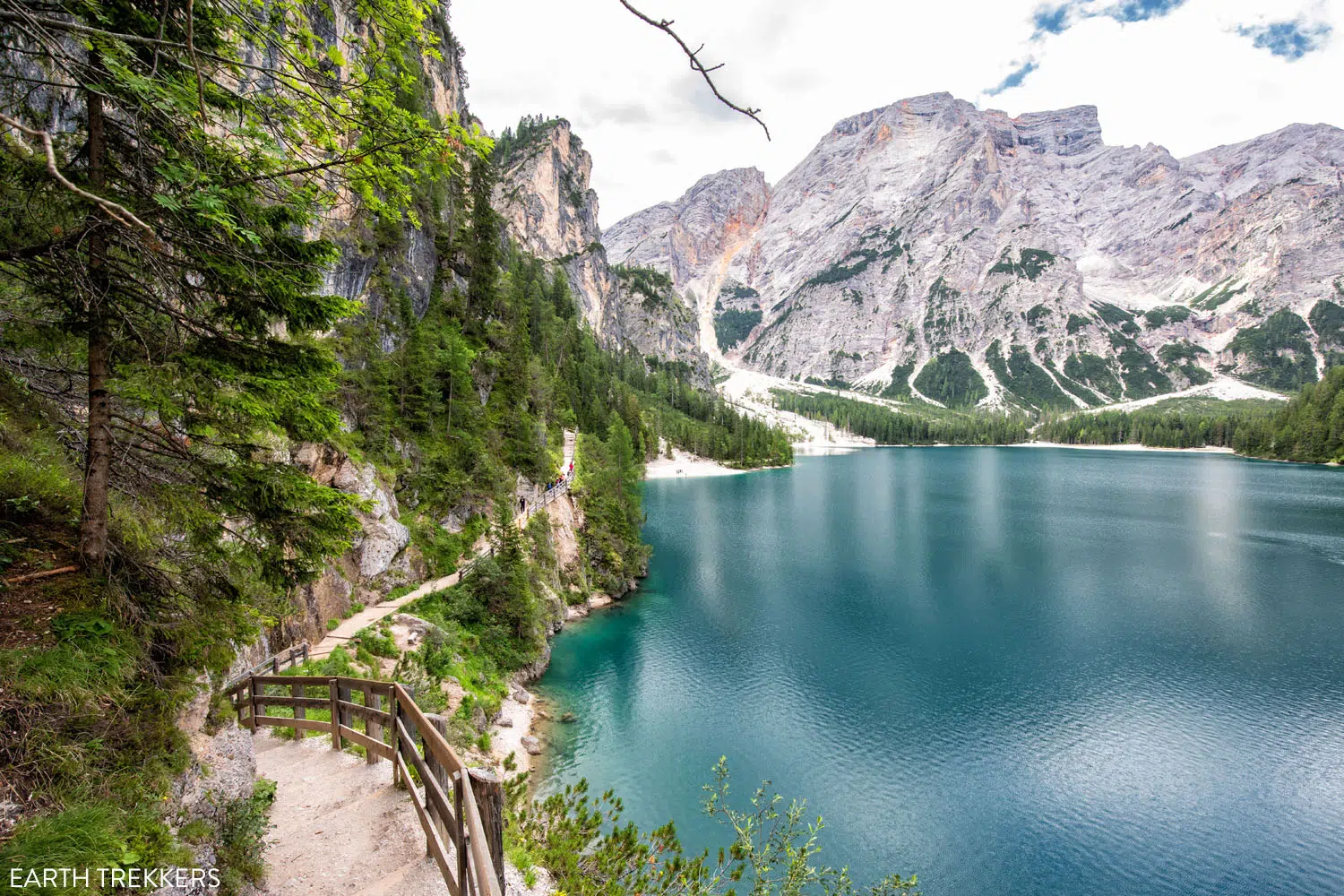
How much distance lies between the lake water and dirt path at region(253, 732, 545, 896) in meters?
12.6

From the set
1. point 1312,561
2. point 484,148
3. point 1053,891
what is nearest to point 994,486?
point 1312,561

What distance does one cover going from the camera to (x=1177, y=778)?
20859mm

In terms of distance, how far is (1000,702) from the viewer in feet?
87.3

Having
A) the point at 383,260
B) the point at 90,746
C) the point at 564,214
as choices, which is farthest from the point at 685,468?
the point at 90,746

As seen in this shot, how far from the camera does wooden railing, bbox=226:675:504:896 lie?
5031 millimetres

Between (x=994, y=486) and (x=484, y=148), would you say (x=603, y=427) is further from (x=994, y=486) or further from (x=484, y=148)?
(x=484, y=148)

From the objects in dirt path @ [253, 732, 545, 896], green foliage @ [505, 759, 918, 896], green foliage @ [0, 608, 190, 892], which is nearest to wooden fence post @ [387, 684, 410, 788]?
dirt path @ [253, 732, 545, 896]

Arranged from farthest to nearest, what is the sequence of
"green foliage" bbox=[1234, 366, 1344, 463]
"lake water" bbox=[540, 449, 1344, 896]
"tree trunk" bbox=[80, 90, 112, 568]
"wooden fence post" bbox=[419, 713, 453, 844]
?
"green foliage" bbox=[1234, 366, 1344, 463] → "lake water" bbox=[540, 449, 1344, 896] → "wooden fence post" bbox=[419, 713, 453, 844] → "tree trunk" bbox=[80, 90, 112, 568]

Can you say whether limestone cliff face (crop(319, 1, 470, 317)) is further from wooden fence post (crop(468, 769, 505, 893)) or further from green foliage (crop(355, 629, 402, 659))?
wooden fence post (crop(468, 769, 505, 893))

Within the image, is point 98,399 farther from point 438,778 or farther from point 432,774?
point 438,778

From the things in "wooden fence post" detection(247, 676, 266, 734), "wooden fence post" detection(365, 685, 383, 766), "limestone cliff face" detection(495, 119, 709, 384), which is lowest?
"wooden fence post" detection(247, 676, 266, 734)

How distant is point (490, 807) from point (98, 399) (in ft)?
16.7

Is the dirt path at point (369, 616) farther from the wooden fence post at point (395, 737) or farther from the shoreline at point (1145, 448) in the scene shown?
the shoreline at point (1145, 448)

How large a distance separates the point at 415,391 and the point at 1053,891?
114 feet
